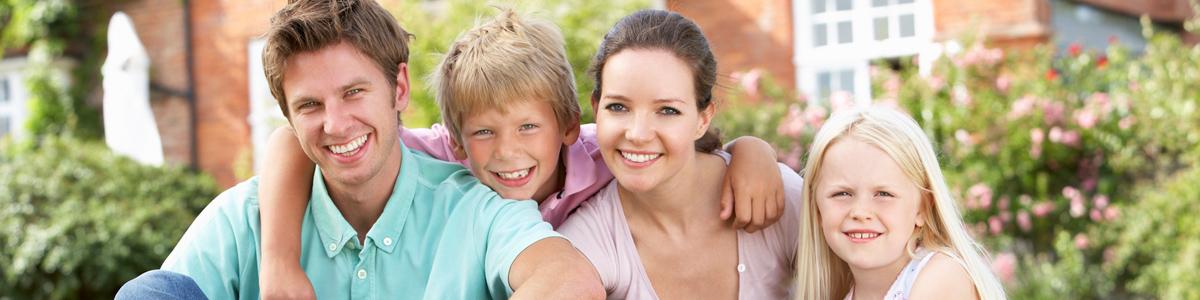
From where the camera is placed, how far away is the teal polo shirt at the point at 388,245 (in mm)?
2416

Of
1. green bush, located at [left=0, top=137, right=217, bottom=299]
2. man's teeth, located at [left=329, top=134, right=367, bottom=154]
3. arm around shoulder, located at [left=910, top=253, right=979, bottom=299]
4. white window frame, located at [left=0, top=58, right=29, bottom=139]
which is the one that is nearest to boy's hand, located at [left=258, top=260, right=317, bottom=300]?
man's teeth, located at [left=329, top=134, right=367, bottom=154]

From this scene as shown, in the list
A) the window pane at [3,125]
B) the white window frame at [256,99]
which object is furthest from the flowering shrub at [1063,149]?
the window pane at [3,125]

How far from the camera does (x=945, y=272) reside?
2361mm

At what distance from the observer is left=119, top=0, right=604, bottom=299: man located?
2.30 meters

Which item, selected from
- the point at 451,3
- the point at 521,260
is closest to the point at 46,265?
the point at 451,3

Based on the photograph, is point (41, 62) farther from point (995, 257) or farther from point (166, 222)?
point (995, 257)

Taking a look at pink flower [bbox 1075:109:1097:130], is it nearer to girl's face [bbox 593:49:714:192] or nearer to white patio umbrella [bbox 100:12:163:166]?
girl's face [bbox 593:49:714:192]

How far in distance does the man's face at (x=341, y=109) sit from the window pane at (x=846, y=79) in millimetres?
7033

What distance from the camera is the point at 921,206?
2.48 meters

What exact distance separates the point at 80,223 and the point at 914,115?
547 cm

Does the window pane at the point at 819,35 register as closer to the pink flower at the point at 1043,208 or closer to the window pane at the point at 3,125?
the pink flower at the point at 1043,208

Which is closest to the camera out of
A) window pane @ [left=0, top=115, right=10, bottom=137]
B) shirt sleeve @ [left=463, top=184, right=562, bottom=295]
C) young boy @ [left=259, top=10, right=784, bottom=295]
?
shirt sleeve @ [left=463, top=184, right=562, bottom=295]

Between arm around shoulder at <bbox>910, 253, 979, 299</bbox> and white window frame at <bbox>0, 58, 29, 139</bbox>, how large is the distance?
459 inches

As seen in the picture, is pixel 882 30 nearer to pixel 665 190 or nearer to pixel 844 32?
pixel 844 32
